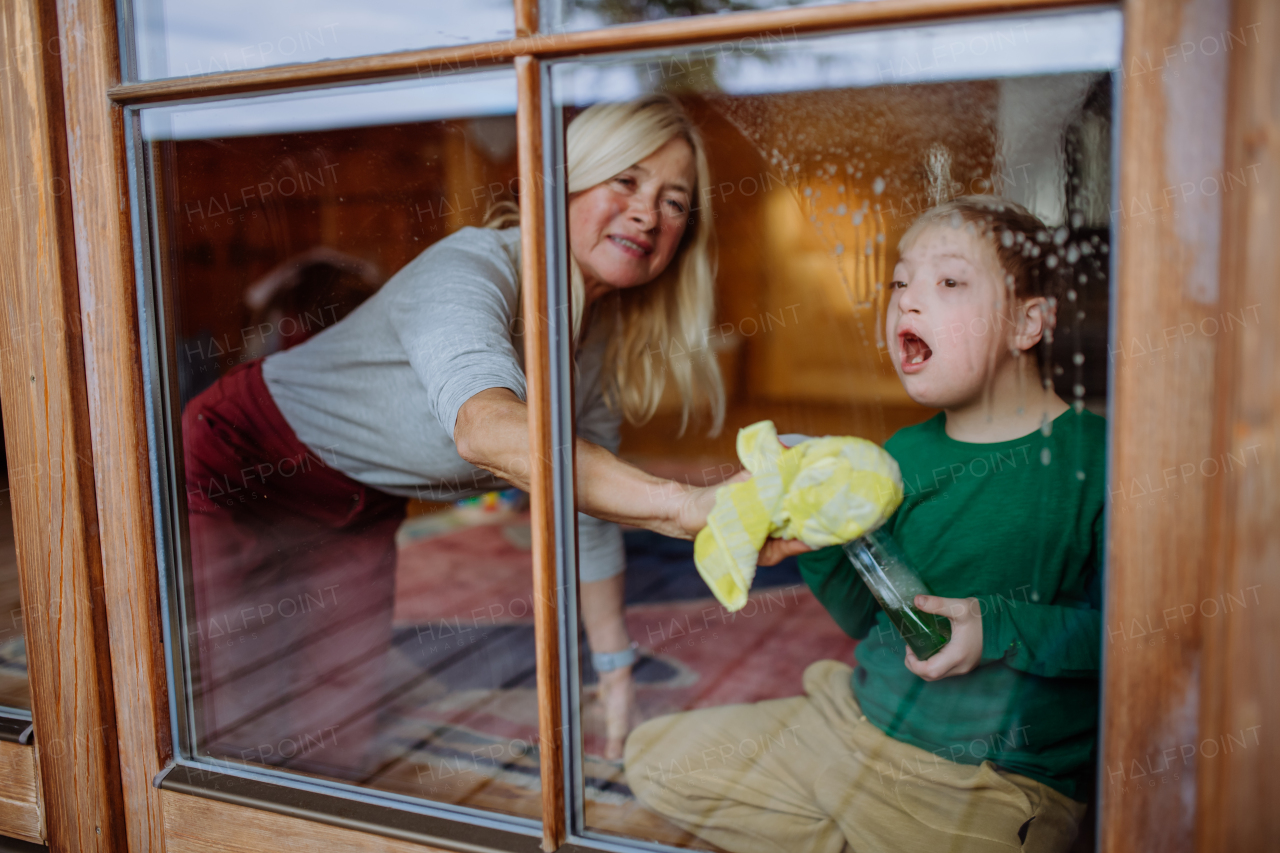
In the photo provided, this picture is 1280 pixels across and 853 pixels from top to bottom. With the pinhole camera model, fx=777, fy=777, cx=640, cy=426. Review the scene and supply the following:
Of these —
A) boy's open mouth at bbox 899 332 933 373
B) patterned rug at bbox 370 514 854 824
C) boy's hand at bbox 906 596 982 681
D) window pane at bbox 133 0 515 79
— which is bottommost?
patterned rug at bbox 370 514 854 824

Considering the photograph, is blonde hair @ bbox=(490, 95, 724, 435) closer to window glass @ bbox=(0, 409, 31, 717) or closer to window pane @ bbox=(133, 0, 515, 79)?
window pane @ bbox=(133, 0, 515, 79)

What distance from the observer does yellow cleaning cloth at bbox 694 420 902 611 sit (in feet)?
2.48

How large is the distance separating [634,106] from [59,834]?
1223 millimetres

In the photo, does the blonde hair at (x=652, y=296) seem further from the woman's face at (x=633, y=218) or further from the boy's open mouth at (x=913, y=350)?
the boy's open mouth at (x=913, y=350)

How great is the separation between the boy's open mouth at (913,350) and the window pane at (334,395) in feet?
1.70

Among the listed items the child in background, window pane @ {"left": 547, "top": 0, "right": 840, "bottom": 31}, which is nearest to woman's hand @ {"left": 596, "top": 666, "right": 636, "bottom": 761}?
the child in background

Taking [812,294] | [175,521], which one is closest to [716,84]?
[812,294]

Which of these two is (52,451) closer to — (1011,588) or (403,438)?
(403,438)

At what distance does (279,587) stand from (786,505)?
3.74 ft

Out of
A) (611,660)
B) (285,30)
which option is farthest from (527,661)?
(285,30)

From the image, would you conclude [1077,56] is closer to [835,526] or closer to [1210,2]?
[1210,2]

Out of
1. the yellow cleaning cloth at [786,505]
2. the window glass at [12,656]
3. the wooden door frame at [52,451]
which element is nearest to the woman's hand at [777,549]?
the yellow cleaning cloth at [786,505]

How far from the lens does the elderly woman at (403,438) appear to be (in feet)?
3.22

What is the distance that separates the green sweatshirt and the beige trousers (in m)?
0.03
